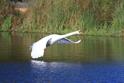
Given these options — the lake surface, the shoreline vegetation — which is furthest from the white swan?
the shoreline vegetation

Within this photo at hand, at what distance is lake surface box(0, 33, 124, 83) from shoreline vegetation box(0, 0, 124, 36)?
10954mm

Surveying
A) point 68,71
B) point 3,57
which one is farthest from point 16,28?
point 68,71

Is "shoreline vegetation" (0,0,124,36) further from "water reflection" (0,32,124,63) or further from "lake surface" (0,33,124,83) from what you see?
"lake surface" (0,33,124,83)

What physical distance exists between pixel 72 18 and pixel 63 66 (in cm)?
1924

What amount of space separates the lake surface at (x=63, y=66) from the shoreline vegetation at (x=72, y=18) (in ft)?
35.9

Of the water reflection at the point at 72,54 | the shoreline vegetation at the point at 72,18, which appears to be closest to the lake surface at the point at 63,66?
the water reflection at the point at 72,54

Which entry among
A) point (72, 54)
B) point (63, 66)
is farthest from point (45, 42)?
point (72, 54)

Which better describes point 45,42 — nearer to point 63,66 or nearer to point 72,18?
point 63,66

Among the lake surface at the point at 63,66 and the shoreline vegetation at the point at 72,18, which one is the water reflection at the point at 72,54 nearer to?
the lake surface at the point at 63,66

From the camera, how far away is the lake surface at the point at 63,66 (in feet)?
45.7

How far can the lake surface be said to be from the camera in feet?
45.7

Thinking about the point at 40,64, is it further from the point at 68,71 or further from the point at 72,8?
the point at 72,8

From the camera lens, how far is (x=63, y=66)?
54.4 ft

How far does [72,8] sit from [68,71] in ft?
67.7
